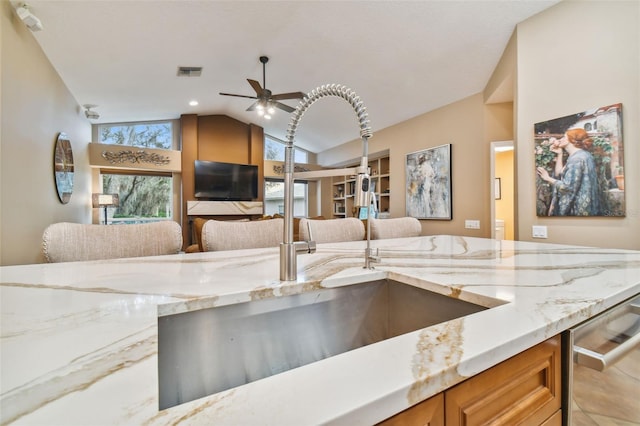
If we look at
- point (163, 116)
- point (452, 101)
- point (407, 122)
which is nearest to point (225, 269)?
point (452, 101)

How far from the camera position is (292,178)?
815mm

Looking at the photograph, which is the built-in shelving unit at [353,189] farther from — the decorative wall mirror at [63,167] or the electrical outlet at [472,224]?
the decorative wall mirror at [63,167]

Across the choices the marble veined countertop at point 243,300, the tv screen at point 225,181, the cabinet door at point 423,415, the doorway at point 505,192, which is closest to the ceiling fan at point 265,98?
the tv screen at point 225,181

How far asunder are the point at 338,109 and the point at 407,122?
3.95ft

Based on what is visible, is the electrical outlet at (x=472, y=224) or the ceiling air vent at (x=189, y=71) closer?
the electrical outlet at (x=472, y=224)

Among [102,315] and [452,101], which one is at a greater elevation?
[452,101]

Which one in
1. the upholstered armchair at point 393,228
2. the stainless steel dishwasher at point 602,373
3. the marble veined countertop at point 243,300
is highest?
the upholstered armchair at point 393,228

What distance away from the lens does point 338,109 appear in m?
4.85

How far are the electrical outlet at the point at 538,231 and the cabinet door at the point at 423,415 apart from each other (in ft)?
8.68

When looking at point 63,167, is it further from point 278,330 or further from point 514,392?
point 514,392

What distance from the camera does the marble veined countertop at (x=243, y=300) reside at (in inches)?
11.5

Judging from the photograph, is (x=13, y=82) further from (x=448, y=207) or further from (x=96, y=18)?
(x=448, y=207)

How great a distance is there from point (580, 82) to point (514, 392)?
8.91ft

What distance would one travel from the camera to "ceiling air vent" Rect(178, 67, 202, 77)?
12.6ft
